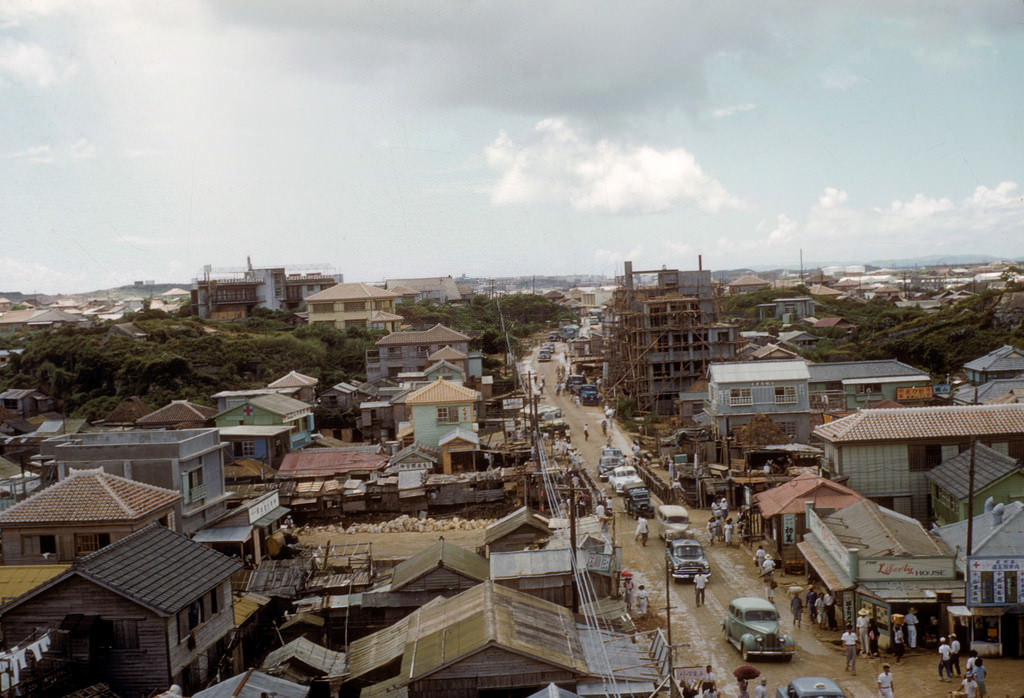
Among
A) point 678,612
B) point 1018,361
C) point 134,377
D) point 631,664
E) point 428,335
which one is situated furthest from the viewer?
point 428,335

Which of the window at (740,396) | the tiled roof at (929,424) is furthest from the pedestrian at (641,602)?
the window at (740,396)

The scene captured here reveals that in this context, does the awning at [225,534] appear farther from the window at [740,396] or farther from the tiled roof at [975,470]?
the window at [740,396]

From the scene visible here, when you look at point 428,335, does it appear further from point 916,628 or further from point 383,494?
point 916,628

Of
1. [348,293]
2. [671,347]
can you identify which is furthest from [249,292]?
[671,347]

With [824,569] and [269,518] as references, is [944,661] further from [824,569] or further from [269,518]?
[269,518]

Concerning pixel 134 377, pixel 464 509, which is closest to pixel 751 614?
pixel 464 509

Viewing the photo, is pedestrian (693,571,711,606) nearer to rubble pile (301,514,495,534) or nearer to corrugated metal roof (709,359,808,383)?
rubble pile (301,514,495,534)
